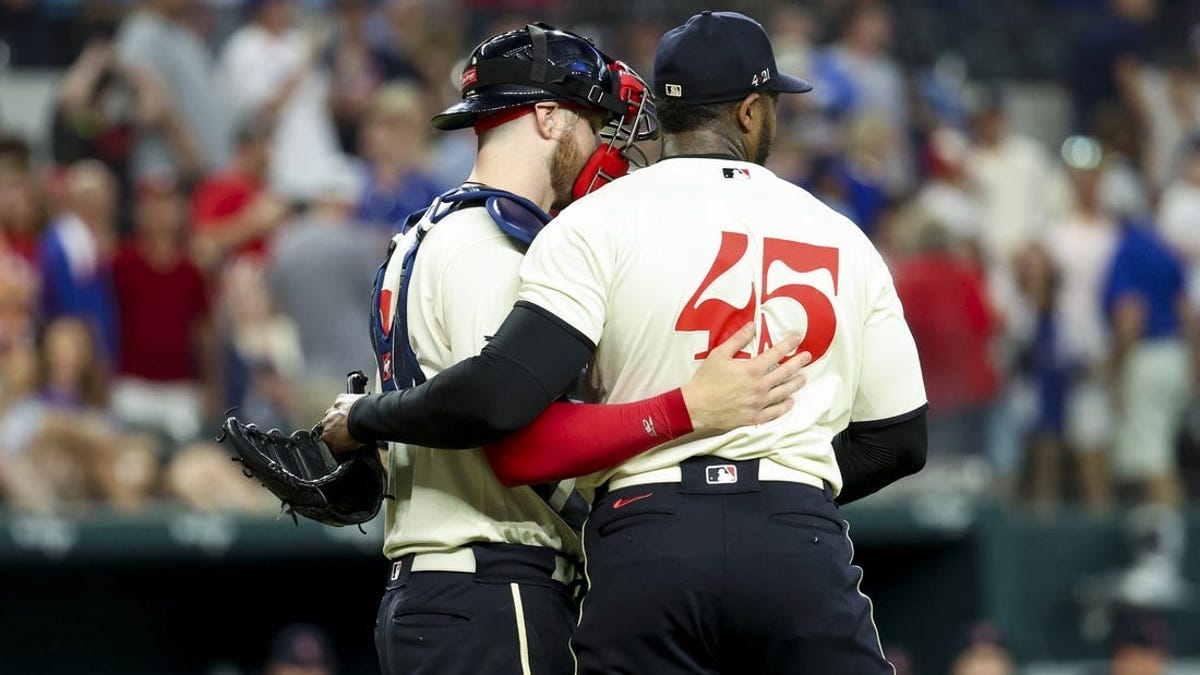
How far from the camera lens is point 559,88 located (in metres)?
3.94

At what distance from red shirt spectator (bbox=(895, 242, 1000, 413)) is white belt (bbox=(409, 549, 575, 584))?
492 centimetres

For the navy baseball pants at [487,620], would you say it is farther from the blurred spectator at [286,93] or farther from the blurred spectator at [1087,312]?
the blurred spectator at [1087,312]

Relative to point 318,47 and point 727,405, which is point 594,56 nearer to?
point 727,405

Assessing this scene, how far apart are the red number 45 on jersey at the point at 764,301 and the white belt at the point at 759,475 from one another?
8.2 inches

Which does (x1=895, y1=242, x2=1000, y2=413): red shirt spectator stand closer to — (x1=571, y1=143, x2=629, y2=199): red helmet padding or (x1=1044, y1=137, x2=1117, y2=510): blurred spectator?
(x1=1044, y1=137, x2=1117, y2=510): blurred spectator

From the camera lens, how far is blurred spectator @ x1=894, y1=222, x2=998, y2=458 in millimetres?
8750

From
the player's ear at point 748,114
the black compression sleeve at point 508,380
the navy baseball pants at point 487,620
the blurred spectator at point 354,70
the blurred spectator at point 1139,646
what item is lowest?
the blurred spectator at point 1139,646

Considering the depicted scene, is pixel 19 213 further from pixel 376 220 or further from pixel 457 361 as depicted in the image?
pixel 457 361

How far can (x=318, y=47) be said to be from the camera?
10508 mm

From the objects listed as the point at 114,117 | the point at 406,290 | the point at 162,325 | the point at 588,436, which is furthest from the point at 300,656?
the point at 588,436

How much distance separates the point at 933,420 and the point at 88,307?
12.3 feet

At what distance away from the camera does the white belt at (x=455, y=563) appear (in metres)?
3.80

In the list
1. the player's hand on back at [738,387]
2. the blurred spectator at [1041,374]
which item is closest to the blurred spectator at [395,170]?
the blurred spectator at [1041,374]

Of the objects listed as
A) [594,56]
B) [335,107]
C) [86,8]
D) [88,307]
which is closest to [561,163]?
[594,56]
